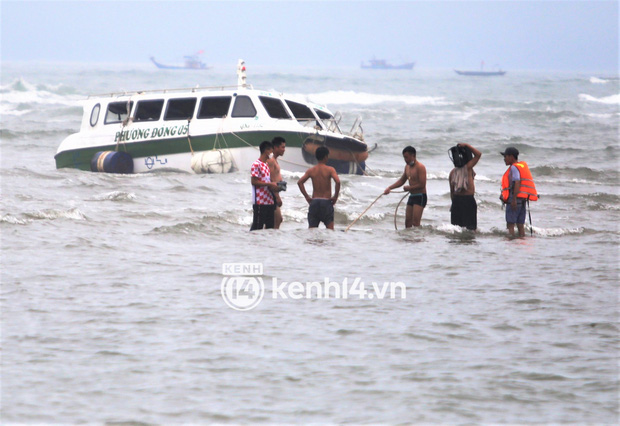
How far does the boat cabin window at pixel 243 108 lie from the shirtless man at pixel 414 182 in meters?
6.86

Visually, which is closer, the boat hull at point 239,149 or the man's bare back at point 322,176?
the man's bare back at point 322,176

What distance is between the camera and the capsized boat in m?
18.0

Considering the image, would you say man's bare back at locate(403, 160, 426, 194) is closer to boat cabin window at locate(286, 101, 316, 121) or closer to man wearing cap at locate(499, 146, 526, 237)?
man wearing cap at locate(499, 146, 526, 237)

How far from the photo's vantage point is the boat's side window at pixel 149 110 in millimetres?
18766

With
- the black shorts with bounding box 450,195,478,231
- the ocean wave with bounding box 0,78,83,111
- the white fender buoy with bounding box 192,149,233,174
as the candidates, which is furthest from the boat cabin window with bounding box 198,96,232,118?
the ocean wave with bounding box 0,78,83,111

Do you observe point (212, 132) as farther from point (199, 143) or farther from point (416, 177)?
point (416, 177)

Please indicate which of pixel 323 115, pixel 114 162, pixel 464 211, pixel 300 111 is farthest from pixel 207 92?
pixel 464 211

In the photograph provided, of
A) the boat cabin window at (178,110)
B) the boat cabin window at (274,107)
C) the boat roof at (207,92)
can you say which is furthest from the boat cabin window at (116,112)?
the boat cabin window at (274,107)

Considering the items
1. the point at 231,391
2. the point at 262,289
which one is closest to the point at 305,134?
the point at 262,289

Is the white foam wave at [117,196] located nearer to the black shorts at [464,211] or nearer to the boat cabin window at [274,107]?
the boat cabin window at [274,107]

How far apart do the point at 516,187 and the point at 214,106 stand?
8851mm

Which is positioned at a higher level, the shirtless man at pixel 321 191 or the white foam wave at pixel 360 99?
the white foam wave at pixel 360 99

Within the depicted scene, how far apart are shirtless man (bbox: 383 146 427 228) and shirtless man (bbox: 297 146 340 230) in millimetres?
857

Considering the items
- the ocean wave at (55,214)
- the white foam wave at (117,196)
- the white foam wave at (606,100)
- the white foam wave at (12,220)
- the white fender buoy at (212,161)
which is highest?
the white foam wave at (606,100)
